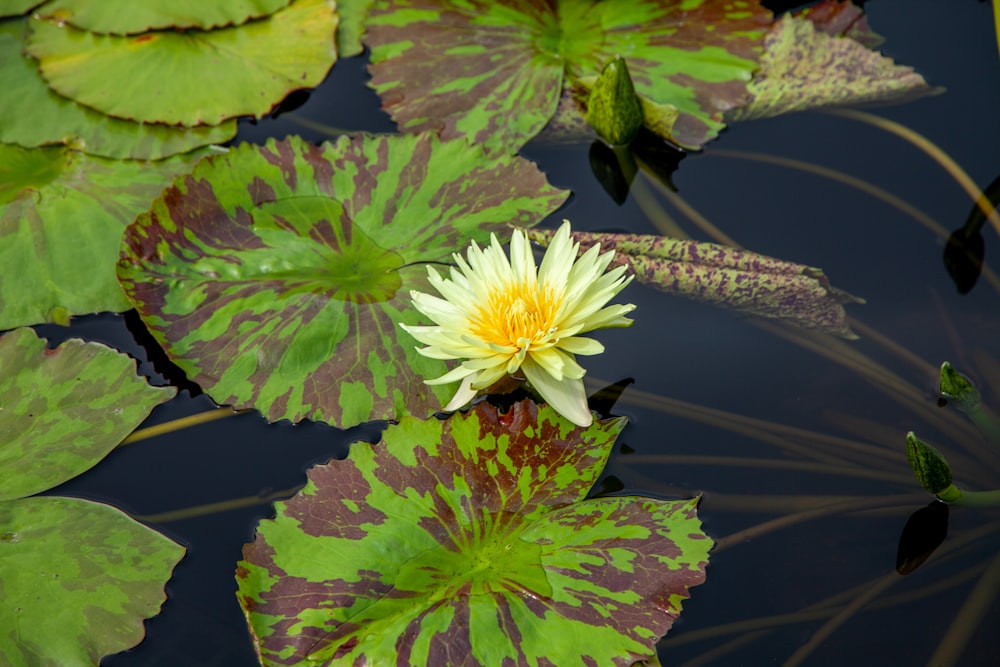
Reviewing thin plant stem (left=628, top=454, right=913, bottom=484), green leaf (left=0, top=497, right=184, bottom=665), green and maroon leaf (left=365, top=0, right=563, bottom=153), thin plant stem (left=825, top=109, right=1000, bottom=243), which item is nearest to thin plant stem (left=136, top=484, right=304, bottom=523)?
green leaf (left=0, top=497, right=184, bottom=665)

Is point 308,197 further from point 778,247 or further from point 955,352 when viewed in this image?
point 955,352

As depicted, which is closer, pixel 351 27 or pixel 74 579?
pixel 74 579

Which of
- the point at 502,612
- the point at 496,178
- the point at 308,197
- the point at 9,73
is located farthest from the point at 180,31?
the point at 502,612

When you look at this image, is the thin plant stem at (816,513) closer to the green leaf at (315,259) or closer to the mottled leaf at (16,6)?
the green leaf at (315,259)

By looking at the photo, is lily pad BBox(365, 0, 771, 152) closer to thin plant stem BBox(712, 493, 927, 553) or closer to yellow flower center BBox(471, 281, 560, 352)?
yellow flower center BBox(471, 281, 560, 352)

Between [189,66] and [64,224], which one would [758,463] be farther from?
[189,66]

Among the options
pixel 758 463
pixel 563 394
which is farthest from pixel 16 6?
pixel 758 463

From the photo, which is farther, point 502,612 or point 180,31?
point 180,31
